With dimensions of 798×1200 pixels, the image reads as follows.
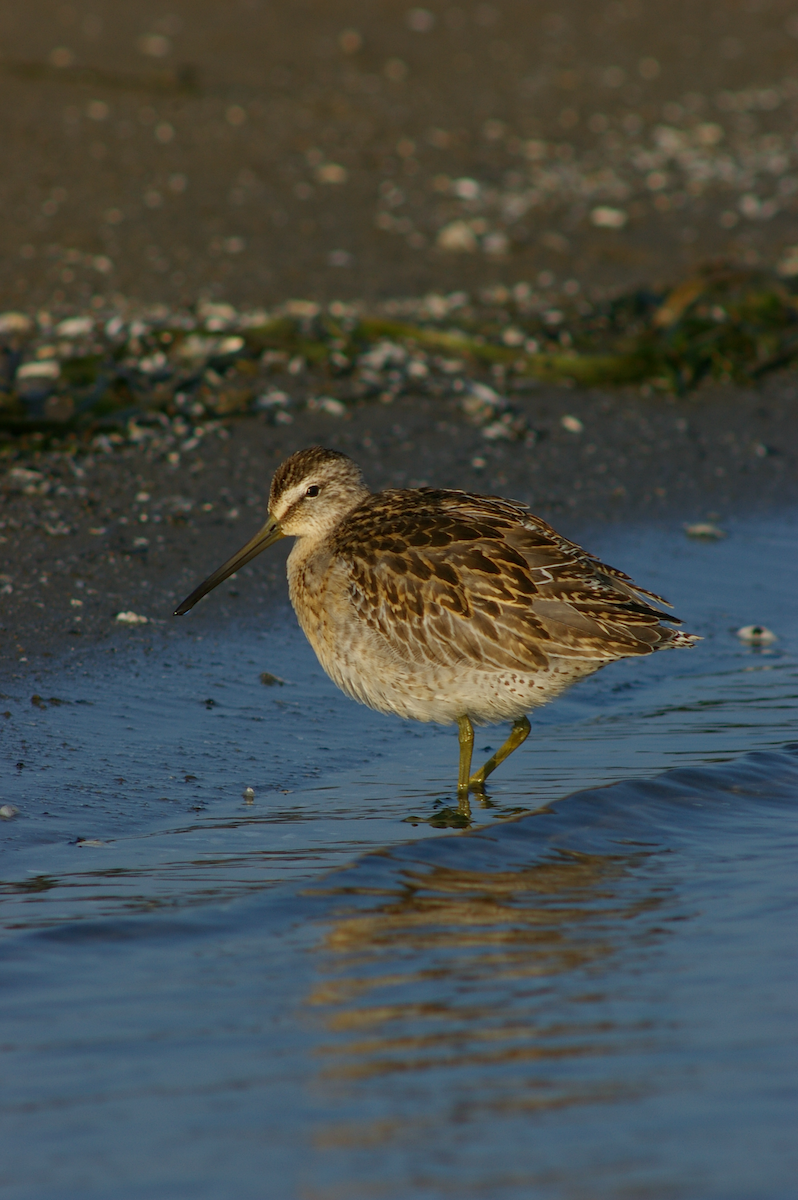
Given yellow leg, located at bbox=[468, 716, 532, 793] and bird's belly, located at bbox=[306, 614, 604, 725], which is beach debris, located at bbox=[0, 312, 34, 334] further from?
yellow leg, located at bbox=[468, 716, 532, 793]

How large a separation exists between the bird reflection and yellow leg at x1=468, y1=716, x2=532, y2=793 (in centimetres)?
69

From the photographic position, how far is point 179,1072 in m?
3.58

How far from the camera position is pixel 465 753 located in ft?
19.1

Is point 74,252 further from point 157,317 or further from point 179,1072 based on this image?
point 179,1072

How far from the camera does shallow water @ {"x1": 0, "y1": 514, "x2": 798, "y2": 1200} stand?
3283mm

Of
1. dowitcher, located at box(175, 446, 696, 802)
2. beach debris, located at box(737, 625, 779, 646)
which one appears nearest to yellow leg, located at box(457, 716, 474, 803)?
dowitcher, located at box(175, 446, 696, 802)

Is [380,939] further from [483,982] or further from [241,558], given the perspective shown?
[241,558]

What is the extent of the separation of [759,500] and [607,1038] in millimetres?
5583

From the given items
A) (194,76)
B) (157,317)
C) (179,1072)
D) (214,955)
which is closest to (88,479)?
(157,317)

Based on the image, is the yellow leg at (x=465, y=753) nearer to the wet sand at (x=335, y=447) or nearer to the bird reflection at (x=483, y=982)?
the bird reflection at (x=483, y=982)

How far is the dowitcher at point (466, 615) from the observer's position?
5.53 meters

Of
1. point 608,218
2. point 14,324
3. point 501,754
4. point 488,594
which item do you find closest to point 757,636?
point 501,754

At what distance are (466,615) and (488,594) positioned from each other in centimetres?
10

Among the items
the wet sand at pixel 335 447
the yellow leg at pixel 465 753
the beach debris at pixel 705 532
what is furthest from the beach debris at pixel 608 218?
the yellow leg at pixel 465 753
